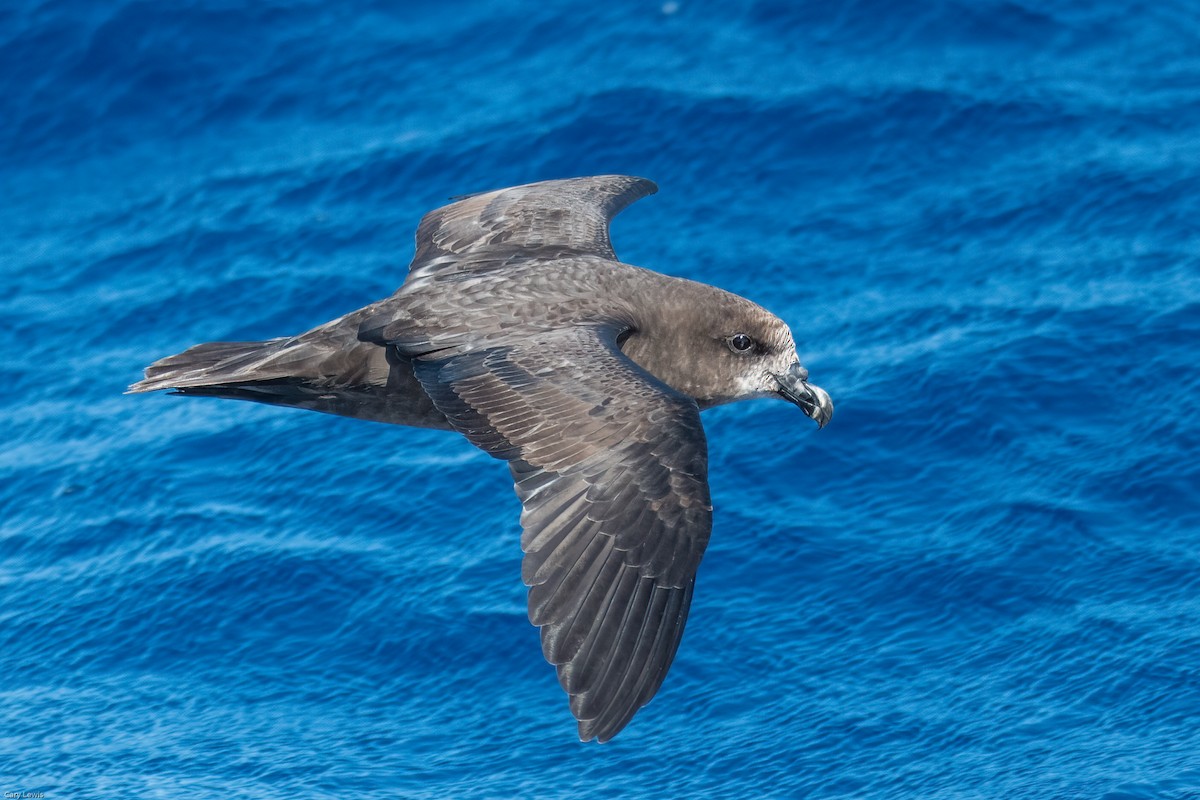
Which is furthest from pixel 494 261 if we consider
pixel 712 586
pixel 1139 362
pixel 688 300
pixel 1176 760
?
pixel 1139 362

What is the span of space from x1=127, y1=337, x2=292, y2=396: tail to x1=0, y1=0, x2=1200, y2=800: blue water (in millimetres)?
2794

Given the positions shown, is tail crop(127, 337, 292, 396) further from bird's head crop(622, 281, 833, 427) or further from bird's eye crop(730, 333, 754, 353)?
bird's eye crop(730, 333, 754, 353)

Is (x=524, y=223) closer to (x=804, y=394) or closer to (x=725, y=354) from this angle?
(x=725, y=354)

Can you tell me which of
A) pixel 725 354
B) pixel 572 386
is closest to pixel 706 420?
pixel 725 354

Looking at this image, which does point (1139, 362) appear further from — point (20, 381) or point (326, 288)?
point (20, 381)

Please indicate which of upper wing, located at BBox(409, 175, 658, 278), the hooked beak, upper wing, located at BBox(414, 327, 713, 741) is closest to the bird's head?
the hooked beak

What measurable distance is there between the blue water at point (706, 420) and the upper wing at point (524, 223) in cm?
233

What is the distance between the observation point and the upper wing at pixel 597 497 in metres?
6.83

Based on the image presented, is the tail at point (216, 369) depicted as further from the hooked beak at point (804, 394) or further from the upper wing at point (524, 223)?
the hooked beak at point (804, 394)

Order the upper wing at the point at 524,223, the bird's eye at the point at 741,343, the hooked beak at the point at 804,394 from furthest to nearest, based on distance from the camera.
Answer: the upper wing at the point at 524,223 → the bird's eye at the point at 741,343 → the hooked beak at the point at 804,394

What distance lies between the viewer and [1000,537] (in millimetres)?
→ 11172

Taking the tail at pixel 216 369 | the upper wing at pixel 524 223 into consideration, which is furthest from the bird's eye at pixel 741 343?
the tail at pixel 216 369

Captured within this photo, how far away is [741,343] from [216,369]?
264cm

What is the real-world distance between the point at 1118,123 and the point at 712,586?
644 cm
